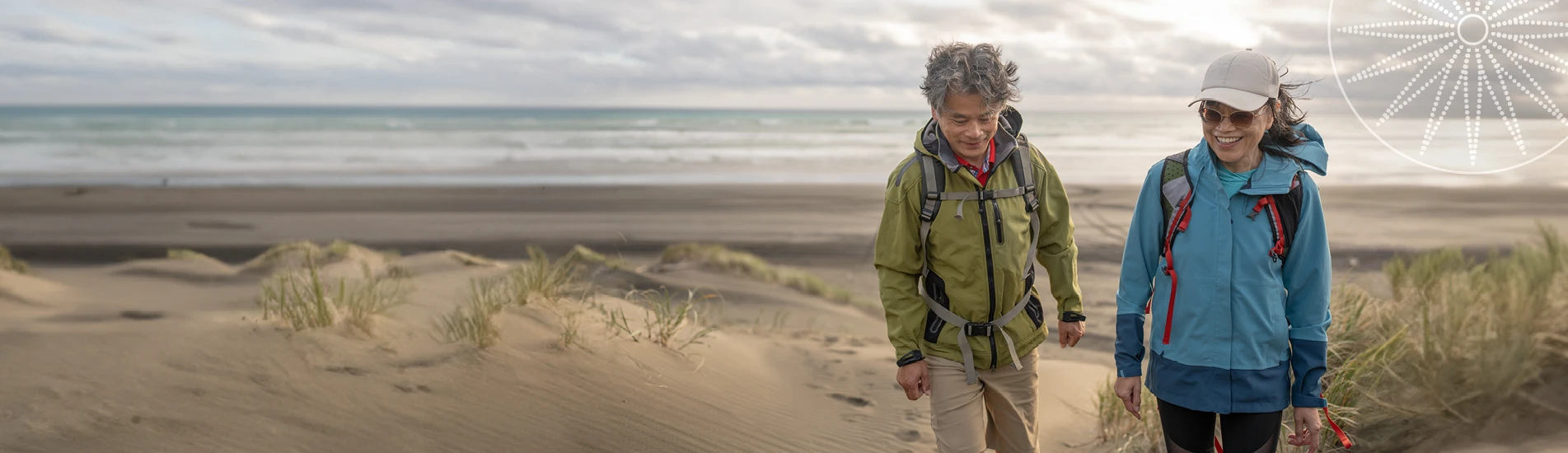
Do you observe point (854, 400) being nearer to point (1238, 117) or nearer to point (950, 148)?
point (950, 148)

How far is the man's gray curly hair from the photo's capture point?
2707 mm

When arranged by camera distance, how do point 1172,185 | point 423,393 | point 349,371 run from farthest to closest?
point 349,371, point 423,393, point 1172,185

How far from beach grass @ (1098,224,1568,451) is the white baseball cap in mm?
2008

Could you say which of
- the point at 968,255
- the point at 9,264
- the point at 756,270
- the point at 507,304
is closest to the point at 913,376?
the point at 968,255

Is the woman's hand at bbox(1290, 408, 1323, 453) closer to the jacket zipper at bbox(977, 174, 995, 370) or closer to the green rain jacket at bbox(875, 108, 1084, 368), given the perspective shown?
the green rain jacket at bbox(875, 108, 1084, 368)

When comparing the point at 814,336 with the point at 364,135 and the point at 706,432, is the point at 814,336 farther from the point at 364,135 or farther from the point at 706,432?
the point at 364,135

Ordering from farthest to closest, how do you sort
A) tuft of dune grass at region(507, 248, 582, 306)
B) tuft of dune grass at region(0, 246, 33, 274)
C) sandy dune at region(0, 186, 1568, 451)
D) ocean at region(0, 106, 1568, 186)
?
ocean at region(0, 106, 1568, 186) → tuft of dune grass at region(0, 246, 33, 274) → tuft of dune grass at region(507, 248, 582, 306) → sandy dune at region(0, 186, 1568, 451)

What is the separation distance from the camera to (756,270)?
32.9 feet

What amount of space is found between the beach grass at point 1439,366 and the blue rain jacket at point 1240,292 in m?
1.64

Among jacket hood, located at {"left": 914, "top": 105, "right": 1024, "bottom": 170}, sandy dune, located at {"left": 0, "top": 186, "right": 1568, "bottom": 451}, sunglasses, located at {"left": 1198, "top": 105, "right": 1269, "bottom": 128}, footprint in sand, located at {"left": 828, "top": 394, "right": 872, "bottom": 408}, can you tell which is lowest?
footprint in sand, located at {"left": 828, "top": 394, "right": 872, "bottom": 408}

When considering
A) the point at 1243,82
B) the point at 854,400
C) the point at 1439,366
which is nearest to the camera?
the point at 1243,82

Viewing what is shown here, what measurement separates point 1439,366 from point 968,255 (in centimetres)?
267

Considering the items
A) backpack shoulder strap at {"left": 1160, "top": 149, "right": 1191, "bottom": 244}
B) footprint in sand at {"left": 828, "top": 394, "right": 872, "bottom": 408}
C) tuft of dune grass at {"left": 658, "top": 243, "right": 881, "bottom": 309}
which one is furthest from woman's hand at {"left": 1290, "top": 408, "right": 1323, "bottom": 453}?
tuft of dune grass at {"left": 658, "top": 243, "right": 881, "bottom": 309}

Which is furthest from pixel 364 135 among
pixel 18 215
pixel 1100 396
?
pixel 1100 396
